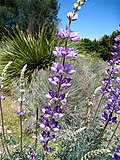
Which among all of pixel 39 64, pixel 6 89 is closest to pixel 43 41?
pixel 39 64

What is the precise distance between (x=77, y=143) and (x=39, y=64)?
435 centimetres

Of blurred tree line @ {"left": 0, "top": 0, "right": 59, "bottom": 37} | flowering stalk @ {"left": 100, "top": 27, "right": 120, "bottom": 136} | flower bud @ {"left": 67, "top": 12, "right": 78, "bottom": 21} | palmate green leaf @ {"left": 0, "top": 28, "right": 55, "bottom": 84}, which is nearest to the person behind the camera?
flower bud @ {"left": 67, "top": 12, "right": 78, "bottom": 21}

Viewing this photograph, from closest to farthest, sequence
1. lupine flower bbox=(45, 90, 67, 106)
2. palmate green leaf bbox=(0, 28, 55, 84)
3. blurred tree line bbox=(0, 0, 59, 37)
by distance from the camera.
Answer: lupine flower bbox=(45, 90, 67, 106)
palmate green leaf bbox=(0, 28, 55, 84)
blurred tree line bbox=(0, 0, 59, 37)

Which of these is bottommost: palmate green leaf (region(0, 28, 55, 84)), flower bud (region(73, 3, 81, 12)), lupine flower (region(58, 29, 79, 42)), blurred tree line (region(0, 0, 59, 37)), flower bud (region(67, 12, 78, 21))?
A: palmate green leaf (region(0, 28, 55, 84))

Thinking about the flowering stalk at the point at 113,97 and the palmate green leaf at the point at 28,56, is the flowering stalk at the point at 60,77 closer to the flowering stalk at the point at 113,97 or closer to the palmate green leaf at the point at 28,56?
the flowering stalk at the point at 113,97

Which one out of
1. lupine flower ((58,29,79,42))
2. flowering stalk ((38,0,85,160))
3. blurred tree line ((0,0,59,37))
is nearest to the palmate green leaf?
flowering stalk ((38,0,85,160))

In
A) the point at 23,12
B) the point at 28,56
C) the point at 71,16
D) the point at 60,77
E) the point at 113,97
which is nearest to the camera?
the point at 71,16

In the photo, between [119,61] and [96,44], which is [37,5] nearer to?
[96,44]

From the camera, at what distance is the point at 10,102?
241 inches

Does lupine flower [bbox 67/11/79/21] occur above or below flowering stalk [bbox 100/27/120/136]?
above

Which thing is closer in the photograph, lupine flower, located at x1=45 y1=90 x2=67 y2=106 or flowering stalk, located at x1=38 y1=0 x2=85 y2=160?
flowering stalk, located at x1=38 y1=0 x2=85 y2=160

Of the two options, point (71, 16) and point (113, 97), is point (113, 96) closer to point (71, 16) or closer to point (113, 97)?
point (113, 97)

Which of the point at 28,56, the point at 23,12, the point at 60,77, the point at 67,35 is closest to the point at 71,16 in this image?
the point at 67,35

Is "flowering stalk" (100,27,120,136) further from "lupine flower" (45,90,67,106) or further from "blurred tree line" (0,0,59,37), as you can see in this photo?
"blurred tree line" (0,0,59,37)
